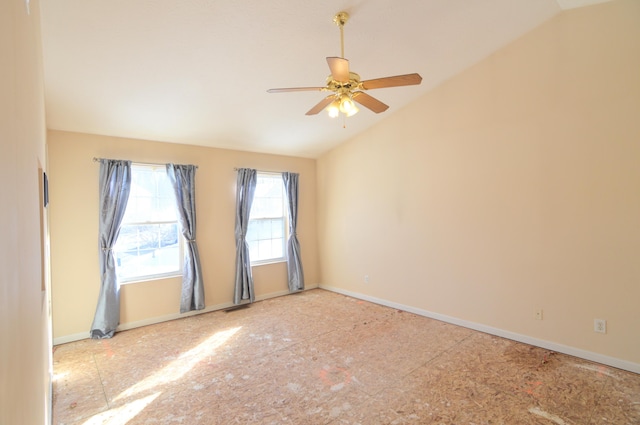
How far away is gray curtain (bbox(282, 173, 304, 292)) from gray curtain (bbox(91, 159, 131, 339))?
254 cm

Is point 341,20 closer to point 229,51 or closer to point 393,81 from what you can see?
point 393,81

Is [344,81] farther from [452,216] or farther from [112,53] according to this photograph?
[452,216]

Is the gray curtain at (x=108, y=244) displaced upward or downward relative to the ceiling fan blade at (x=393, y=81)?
downward

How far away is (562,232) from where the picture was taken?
3078 mm

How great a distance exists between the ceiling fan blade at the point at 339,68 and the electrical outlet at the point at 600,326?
126 inches

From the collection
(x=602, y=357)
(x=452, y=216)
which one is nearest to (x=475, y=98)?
(x=452, y=216)

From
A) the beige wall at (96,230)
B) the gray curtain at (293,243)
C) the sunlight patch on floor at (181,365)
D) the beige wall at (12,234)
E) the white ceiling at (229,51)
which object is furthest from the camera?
the gray curtain at (293,243)

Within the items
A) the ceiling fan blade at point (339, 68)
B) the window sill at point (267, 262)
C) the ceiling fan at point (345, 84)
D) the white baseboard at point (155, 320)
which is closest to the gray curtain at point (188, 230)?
the white baseboard at point (155, 320)

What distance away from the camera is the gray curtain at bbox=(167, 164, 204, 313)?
4293 mm

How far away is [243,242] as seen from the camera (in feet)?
16.0

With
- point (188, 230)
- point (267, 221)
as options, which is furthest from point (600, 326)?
point (188, 230)

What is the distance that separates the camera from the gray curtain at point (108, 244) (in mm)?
3691

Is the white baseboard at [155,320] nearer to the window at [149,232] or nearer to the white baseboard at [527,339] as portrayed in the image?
the window at [149,232]

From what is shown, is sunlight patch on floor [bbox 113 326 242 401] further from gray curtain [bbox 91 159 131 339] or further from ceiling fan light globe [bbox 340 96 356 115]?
ceiling fan light globe [bbox 340 96 356 115]
